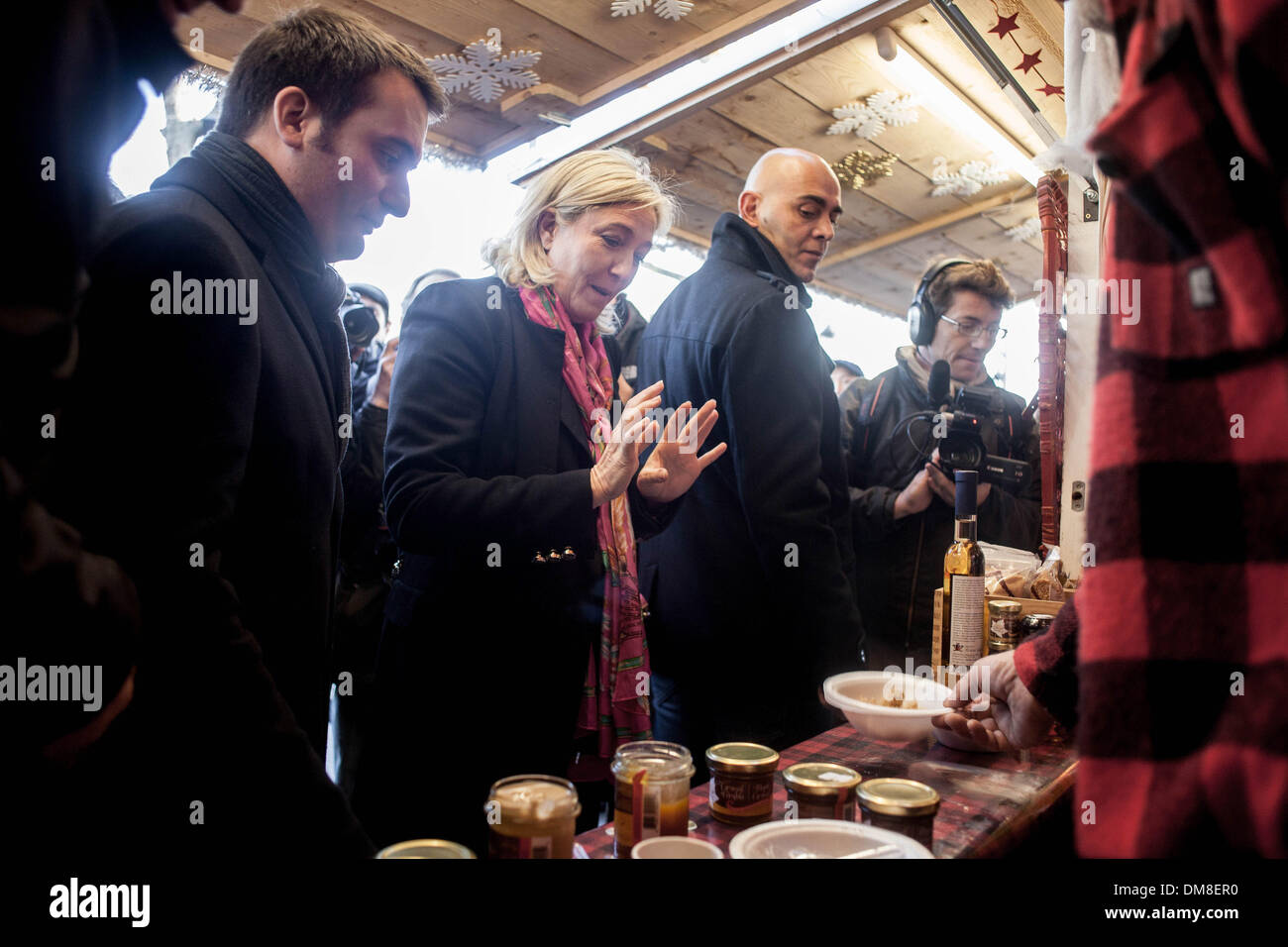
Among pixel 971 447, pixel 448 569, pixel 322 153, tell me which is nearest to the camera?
pixel 322 153

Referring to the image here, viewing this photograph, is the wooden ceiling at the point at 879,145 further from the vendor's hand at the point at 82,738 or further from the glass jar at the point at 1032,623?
the vendor's hand at the point at 82,738

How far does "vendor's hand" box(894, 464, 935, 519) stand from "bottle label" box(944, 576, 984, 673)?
34.5 inches

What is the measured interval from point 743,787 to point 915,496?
1616mm

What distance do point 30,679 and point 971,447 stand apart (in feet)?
6.97

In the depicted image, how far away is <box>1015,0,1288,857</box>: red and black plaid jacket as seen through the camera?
0.47 meters

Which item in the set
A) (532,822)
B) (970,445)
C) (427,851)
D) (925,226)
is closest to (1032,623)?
(970,445)

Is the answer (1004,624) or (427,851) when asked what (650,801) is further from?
(1004,624)

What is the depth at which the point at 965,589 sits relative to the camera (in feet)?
5.04

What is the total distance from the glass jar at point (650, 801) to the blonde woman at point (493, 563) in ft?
2.16

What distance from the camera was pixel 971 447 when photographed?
223 centimetres

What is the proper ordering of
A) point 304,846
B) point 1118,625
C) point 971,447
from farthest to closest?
point 971,447 < point 304,846 < point 1118,625

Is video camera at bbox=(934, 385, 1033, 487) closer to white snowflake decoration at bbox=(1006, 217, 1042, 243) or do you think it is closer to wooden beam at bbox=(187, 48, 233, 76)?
wooden beam at bbox=(187, 48, 233, 76)
